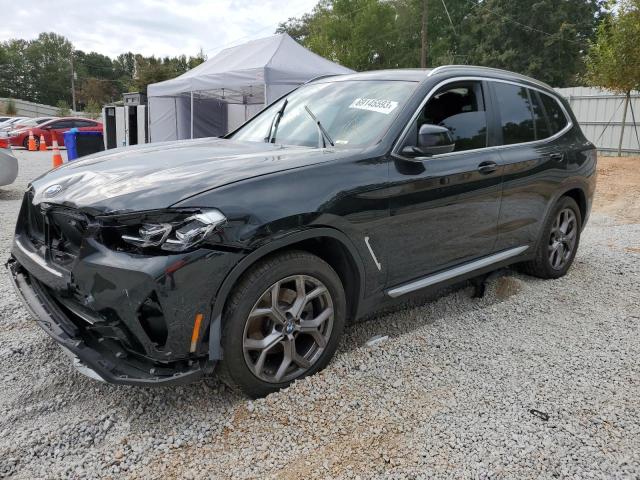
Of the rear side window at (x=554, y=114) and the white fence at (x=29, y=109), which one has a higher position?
the white fence at (x=29, y=109)

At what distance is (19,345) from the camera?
323 cm

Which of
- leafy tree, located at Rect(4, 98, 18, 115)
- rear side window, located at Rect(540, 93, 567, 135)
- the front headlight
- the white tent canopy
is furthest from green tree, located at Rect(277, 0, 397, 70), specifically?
the front headlight

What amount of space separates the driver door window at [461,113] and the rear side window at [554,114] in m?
1.06

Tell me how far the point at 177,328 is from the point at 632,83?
16.9 meters

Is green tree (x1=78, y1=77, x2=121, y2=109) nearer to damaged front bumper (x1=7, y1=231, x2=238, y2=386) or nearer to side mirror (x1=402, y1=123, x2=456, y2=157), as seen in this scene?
side mirror (x1=402, y1=123, x2=456, y2=157)

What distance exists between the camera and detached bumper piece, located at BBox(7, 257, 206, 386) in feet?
7.34

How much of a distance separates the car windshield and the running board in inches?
36.3

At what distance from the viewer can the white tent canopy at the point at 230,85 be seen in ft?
39.2

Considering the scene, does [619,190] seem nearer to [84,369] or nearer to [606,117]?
[606,117]

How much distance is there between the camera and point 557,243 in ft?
15.3

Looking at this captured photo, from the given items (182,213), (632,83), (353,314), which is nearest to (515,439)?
(353,314)

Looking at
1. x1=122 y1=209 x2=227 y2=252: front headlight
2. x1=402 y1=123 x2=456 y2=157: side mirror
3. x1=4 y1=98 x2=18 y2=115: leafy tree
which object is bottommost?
x1=122 y1=209 x2=227 y2=252: front headlight

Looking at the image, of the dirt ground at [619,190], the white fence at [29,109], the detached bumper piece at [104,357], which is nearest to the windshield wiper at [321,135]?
the detached bumper piece at [104,357]

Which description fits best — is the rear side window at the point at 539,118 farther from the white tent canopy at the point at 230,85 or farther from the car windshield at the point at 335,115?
the white tent canopy at the point at 230,85
